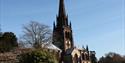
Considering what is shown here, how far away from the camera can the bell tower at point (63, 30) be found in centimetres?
8331

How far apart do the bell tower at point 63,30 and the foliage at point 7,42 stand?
18076 millimetres

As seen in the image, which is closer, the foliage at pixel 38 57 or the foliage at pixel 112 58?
the foliage at pixel 38 57

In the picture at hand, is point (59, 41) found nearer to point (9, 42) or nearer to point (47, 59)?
point (9, 42)

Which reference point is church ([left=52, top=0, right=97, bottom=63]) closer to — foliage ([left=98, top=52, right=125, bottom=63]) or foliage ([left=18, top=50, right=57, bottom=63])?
foliage ([left=98, top=52, right=125, bottom=63])

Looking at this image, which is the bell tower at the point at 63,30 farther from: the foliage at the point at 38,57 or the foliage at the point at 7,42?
the foliage at the point at 38,57

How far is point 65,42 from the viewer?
84125mm

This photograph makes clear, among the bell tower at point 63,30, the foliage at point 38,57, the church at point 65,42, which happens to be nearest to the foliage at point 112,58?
the church at point 65,42

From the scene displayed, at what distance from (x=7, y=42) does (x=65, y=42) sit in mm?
24264

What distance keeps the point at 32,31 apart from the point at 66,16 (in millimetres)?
31203

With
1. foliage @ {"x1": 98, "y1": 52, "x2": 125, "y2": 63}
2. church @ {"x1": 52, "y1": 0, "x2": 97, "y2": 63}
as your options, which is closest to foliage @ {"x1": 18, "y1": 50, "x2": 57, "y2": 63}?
church @ {"x1": 52, "y1": 0, "x2": 97, "y2": 63}

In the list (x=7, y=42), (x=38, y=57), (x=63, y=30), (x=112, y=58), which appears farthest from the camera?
(x=112, y=58)

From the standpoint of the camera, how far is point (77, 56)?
81750mm

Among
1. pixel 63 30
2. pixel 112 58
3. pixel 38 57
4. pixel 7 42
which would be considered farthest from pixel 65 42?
pixel 38 57

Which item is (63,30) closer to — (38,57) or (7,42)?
(7,42)
